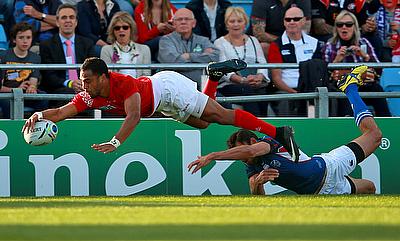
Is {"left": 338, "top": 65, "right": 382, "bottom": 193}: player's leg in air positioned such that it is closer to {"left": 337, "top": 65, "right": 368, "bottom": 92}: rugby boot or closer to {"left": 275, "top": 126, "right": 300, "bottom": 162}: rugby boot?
{"left": 337, "top": 65, "right": 368, "bottom": 92}: rugby boot

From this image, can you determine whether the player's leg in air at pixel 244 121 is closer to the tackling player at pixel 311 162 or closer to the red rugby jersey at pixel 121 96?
the tackling player at pixel 311 162

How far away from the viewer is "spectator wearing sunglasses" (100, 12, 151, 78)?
56.0 ft

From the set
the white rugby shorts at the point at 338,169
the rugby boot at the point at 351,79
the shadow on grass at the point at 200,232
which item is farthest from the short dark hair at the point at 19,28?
the shadow on grass at the point at 200,232

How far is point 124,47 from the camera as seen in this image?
1723cm

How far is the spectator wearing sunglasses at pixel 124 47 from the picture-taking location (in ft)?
56.0

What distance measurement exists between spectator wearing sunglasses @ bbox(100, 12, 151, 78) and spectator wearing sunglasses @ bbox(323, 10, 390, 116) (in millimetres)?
2797

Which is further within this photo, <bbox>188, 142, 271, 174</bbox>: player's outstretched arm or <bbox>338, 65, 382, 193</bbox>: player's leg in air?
<bbox>338, 65, 382, 193</bbox>: player's leg in air

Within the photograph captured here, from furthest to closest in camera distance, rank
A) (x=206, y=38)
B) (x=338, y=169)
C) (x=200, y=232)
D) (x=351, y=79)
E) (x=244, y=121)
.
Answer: (x=206, y=38) → (x=351, y=79) → (x=338, y=169) → (x=244, y=121) → (x=200, y=232)

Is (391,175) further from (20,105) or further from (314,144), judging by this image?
(20,105)

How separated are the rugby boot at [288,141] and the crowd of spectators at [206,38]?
8.25ft

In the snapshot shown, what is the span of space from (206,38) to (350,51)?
7.18 feet

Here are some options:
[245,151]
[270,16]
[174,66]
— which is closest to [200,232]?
[245,151]

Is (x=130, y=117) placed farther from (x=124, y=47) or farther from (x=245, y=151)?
(x=124, y=47)

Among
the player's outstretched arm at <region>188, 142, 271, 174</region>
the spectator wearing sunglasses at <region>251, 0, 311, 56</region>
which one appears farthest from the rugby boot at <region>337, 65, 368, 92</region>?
the spectator wearing sunglasses at <region>251, 0, 311, 56</region>
